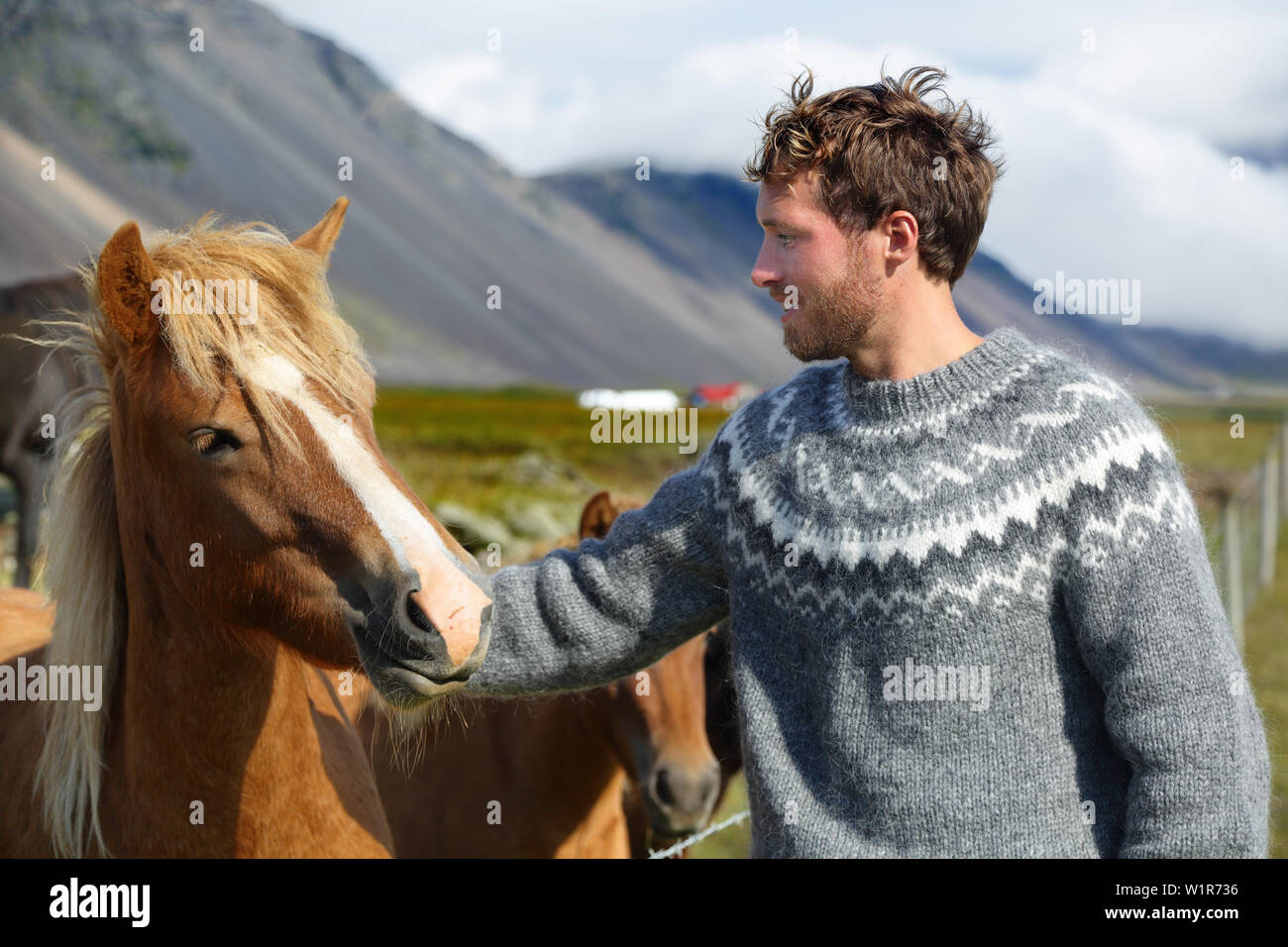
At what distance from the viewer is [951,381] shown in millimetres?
2262

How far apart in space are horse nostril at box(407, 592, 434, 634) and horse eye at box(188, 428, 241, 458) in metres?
0.53

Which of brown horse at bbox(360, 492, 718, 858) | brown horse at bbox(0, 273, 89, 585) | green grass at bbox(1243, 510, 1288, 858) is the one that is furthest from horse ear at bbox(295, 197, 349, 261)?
brown horse at bbox(0, 273, 89, 585)

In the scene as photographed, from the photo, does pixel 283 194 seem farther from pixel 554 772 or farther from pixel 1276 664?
pixel 554 772

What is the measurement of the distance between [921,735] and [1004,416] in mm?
673

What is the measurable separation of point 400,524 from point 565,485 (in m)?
16.7

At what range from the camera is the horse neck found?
8.12 ft

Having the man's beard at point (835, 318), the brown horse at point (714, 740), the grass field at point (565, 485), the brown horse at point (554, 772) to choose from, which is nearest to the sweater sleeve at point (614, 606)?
the man's beard at point (835, 318)

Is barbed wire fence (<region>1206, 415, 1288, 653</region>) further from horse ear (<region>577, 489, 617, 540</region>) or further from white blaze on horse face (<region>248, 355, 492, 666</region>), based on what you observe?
white blaze on horse face (<region>248, 355, 492, 666</region>)

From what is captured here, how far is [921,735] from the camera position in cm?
219

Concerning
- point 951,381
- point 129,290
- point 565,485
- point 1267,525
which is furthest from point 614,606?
point 565,485

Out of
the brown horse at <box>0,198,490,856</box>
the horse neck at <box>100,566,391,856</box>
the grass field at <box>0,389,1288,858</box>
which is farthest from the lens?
the grass field at <box>0,389,1288,858</box>
